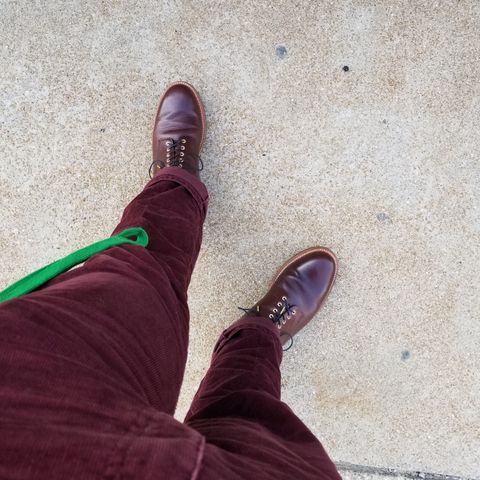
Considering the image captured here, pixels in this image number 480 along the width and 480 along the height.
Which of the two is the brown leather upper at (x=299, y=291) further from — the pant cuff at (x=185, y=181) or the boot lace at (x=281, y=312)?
the pant cuff at (x=185, y=181)

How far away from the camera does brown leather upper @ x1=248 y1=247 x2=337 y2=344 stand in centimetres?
154

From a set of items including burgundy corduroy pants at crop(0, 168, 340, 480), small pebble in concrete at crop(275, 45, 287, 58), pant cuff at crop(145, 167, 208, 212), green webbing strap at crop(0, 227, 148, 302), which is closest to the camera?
burgundy corduroy pants at crop(0, 168, 340, 480)

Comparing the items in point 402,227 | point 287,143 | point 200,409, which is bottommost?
point 200,409

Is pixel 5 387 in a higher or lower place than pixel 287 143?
lower

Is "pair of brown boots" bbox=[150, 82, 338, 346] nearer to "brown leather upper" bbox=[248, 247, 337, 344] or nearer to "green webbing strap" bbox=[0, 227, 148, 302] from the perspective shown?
"brown leather upper" bbox=[248, 247, 337, 344]

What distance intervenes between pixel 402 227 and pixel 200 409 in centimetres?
90

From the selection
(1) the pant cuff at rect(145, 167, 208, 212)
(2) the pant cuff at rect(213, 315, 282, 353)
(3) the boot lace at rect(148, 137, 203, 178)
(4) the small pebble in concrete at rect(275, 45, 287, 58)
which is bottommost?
(2) the pant cuff at rect(213, 315, 282, 353)

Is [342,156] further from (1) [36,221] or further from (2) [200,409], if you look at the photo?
(1) [36,221]

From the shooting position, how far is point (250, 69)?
5.00 feet

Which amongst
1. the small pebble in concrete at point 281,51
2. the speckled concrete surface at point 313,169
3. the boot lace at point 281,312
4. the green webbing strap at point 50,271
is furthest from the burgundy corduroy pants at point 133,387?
the small pebble in concrete at point 281,51

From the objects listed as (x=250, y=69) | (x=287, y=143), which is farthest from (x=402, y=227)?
(x=250, y=69)

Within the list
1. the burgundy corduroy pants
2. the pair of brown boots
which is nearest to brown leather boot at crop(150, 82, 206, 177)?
the pair of brown boots

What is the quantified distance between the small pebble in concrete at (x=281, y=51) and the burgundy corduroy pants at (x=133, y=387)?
0.66 metres

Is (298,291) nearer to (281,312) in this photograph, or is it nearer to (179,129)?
(281,312)
